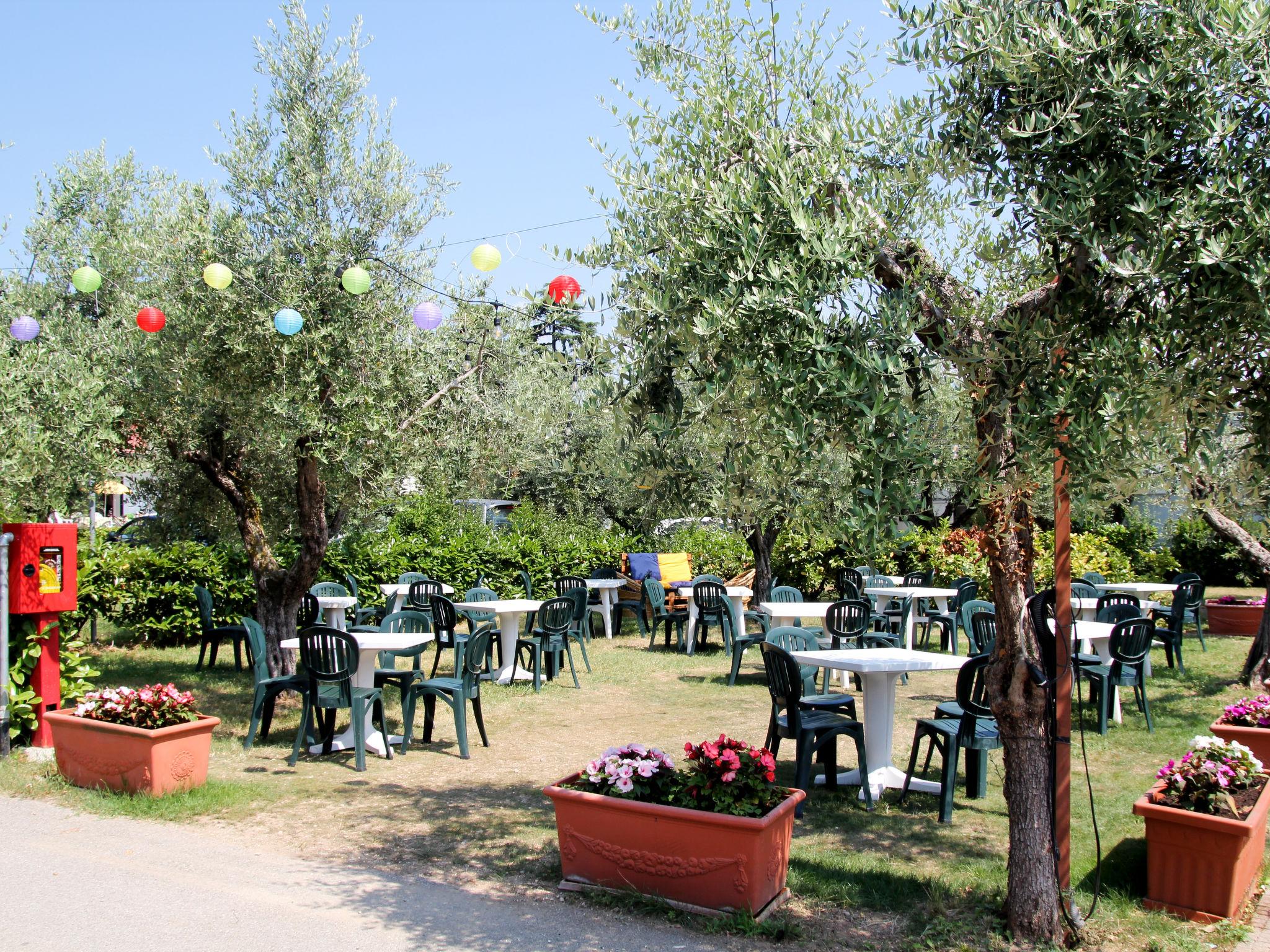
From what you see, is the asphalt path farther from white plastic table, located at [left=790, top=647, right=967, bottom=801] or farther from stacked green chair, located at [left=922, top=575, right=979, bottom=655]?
stacked green chair, located at [left=922, top=575, right=979, bottom=655]

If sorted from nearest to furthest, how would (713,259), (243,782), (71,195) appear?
(713,259)
(243,782)
(71,195)

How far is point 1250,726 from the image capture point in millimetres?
5812

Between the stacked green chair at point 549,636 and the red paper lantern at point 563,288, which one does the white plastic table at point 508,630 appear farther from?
the red paper lantern at point 563,288

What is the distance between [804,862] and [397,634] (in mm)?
4149

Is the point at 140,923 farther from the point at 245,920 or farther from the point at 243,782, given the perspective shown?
the point at 243,782

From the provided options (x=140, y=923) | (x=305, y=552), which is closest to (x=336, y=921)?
(x=140, y=923)

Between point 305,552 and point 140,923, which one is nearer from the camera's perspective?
point 140,923

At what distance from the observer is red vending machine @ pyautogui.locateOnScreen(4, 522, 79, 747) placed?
274 inches

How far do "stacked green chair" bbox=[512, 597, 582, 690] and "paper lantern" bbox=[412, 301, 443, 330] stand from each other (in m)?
3.88

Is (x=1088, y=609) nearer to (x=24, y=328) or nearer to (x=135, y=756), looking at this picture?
(x=135, y=756)

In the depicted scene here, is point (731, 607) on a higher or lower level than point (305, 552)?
lower

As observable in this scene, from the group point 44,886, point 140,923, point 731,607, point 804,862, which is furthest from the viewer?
point 731,607

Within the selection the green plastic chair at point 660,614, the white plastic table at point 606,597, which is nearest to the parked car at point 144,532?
the white plastic table at point 606,597

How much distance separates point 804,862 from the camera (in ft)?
16.8
